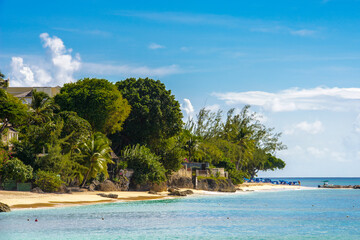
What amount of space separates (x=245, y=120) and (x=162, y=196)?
179ft

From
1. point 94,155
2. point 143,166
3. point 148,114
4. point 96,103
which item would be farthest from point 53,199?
point 148,114

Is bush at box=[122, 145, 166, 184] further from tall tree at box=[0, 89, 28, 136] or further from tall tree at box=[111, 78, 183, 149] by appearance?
tall tree at box=[0, 89, 28, 136]

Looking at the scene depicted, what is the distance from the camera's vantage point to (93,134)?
5425 centimetres

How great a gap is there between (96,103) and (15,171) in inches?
667

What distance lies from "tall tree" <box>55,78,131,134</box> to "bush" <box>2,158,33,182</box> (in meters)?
14.9

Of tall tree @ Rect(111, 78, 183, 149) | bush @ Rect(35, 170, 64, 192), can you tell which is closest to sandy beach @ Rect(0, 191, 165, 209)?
bush @ Rect(35, 170, 64, 192)

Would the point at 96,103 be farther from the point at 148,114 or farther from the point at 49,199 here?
the point at 49,199

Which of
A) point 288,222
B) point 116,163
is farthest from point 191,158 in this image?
point 288,222

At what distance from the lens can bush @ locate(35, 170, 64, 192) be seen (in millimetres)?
45188

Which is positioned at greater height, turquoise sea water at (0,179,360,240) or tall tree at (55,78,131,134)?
tall tree at (55,78,131,134)

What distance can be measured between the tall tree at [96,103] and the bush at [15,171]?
585 inches

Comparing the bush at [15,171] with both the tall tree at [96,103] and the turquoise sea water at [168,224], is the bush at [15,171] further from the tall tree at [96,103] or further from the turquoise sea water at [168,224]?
the tall tree at [96,103]

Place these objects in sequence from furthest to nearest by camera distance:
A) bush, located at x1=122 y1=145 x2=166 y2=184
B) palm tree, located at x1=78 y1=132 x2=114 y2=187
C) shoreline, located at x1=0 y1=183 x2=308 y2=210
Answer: bush, located at x1=122 y1=145 x2=166 y2=184 → palm tree, located at x1=78 y1=132 x2=114 y2=187 → shoreline, located at x1=0 y1=183 x2=308 y2=210

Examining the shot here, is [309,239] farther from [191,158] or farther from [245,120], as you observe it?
[245,120]
